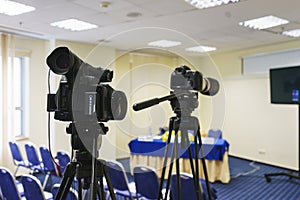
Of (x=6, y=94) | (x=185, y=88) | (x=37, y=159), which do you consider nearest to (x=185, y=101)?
(x=185, y=88)

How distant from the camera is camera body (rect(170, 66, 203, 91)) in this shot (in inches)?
62.3

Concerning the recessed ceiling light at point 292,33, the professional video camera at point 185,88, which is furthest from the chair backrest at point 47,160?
the recessed ceiling light at point 292,33

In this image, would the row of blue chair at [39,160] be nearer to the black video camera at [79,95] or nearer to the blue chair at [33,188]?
the blue chair at [33,188]

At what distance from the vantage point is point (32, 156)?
423 centimetres

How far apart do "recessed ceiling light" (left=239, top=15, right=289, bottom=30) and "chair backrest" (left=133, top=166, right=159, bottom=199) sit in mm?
2611

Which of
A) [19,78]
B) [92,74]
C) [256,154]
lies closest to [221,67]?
[256,154]

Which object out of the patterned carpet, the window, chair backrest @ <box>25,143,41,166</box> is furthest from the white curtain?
the patterned carpet

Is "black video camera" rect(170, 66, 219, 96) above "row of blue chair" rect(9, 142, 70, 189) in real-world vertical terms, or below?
above

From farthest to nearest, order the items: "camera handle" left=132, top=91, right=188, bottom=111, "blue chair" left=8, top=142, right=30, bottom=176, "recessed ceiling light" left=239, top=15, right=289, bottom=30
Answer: "blue chair" left=8, top=142, right=30, bottom=176 < "recessed ceiling light" left=239, top=15, right=289, bottom=30 < "camera handle" left=132, top=91, right=188, bottom=111

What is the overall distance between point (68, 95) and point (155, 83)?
1.73 feet

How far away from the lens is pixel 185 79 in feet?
5.20

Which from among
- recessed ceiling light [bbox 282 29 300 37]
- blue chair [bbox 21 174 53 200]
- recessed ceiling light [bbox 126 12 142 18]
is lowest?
blue chair [bbox 21 174 53 200]

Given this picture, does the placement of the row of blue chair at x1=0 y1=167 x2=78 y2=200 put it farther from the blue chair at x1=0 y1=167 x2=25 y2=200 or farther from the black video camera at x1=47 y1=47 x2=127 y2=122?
the black video camera at x1=47 y1=47 x2=127 y2=122

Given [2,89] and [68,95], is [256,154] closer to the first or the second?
[2,89]
